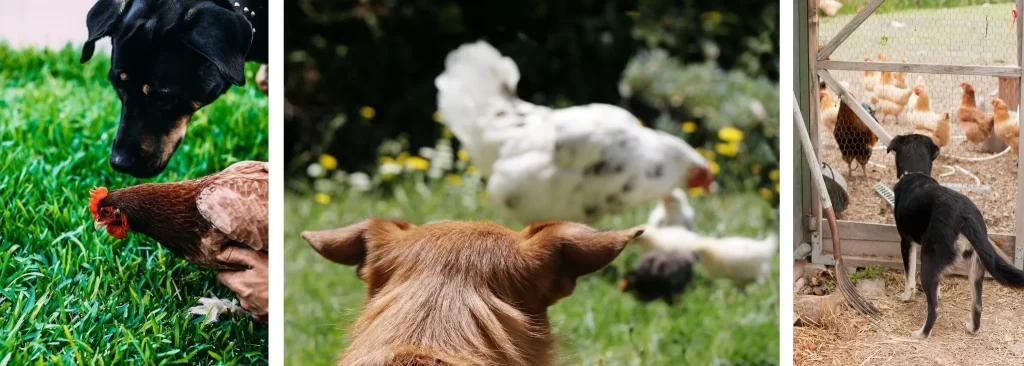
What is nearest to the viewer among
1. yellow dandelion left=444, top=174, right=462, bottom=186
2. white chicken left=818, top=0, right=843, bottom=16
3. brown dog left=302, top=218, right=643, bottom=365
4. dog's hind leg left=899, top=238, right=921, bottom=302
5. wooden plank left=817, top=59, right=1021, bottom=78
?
brown dog left=302, top=218, right=643, bottom=365

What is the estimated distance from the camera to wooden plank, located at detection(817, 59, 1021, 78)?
130 inches

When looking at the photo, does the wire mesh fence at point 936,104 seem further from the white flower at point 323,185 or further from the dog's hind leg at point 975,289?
the white flower at point 323,185

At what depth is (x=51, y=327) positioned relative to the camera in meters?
2.77

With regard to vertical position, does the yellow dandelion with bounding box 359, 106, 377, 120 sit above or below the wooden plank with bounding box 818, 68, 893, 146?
above

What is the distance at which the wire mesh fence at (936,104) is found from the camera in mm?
3332

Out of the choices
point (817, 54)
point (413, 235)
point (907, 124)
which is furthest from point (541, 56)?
point (907, 124)

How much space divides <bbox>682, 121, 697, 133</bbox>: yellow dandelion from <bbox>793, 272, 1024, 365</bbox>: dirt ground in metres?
1.22

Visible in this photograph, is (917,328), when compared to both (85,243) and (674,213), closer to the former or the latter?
(674,213)

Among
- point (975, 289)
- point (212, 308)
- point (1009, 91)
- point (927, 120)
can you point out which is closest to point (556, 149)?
point (212, 308)

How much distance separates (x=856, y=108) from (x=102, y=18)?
2.99 meters

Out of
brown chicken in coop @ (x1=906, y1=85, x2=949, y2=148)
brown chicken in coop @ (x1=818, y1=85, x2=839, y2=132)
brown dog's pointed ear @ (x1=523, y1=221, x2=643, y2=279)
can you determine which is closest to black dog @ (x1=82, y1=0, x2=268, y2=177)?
brown dog's pointed ear @ (x1=523, y1=221, x2=643, y2=279)

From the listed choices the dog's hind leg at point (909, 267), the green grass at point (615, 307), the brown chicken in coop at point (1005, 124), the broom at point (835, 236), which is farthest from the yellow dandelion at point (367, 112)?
the brown chicken in coop at point (1005, 124)

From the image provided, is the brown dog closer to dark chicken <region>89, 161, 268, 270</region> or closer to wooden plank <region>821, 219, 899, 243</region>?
dark chicken <region>89, 161, 268, 270</region>

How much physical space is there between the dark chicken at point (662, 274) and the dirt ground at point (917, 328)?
35.9 inches
